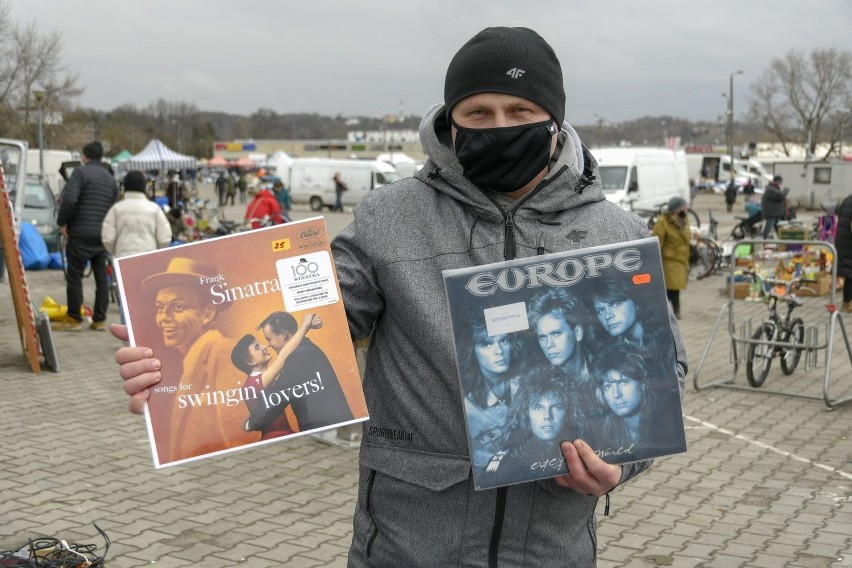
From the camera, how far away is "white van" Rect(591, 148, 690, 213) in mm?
30117

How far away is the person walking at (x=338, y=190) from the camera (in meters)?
49.3

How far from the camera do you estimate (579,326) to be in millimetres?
2082

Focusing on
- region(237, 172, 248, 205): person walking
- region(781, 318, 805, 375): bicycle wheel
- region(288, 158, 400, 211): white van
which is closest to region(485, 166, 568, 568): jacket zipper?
region(781, 318, 805, 375): bicycle wheel

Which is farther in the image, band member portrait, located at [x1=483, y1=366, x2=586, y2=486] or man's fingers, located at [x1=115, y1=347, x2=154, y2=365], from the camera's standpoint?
man's fingers, located at [x1=115, y1=347, x2=154, y2=365]

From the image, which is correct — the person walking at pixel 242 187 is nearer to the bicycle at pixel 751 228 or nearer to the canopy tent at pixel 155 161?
the canopy tent at pixel 155 161

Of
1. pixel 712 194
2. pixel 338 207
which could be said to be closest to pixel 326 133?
pixel 712 194

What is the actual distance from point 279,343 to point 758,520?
4.88 metres

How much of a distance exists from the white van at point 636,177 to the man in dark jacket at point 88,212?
743 inches

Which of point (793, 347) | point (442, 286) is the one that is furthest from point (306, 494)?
point (793, 347)

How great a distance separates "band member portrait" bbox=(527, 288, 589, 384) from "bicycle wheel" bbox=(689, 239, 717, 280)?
20215 mm

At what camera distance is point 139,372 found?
7.07ft

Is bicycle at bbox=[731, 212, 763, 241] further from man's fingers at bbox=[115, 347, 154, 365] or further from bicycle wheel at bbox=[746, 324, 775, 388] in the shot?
man's fingers at bbox=[115, 347, 154, 365]

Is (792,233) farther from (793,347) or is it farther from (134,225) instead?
(134,225)

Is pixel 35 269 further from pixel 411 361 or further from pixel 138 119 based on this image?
pixel 138 119
